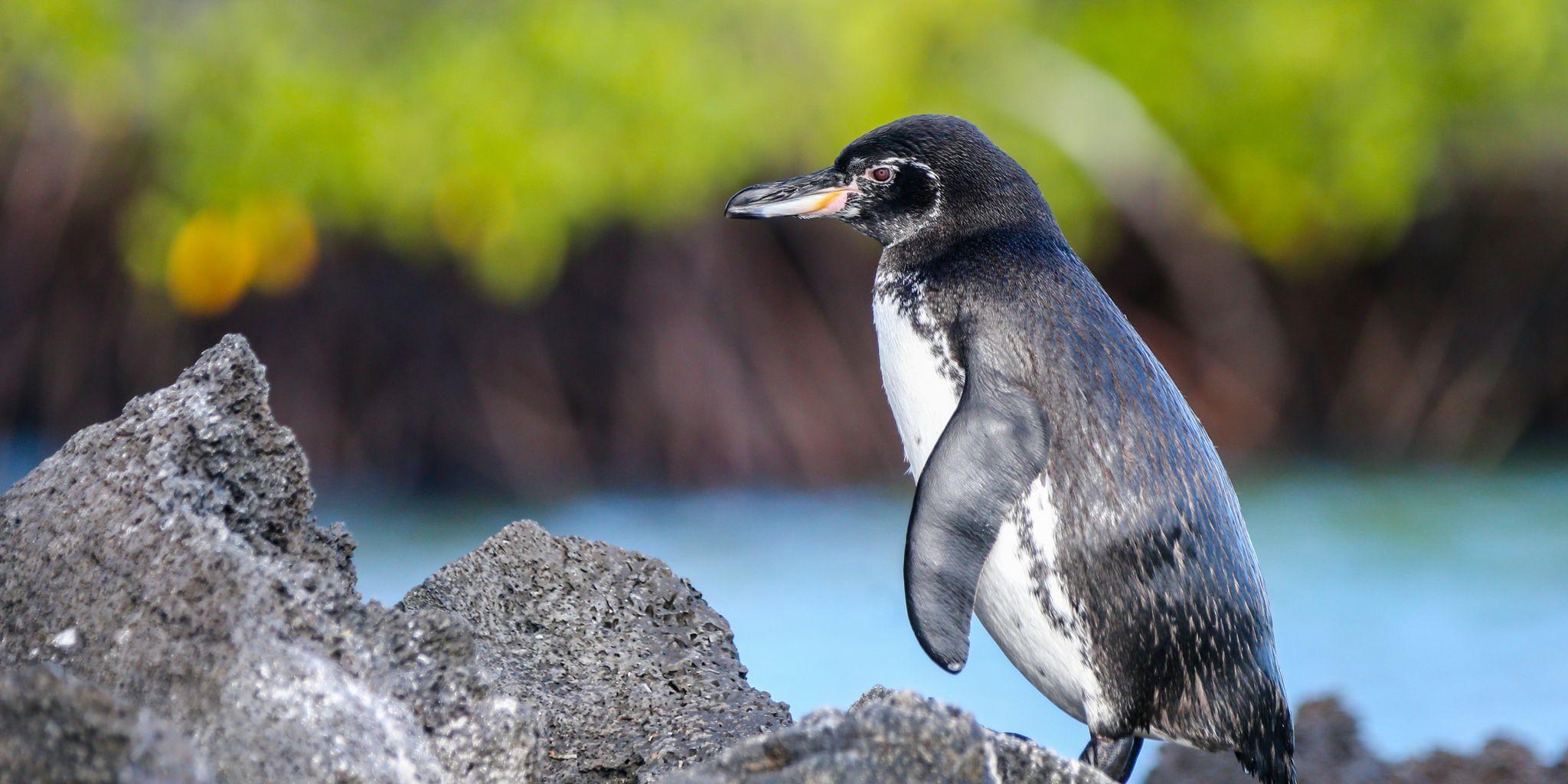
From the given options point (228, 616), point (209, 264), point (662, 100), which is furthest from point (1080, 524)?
point (209, 264)

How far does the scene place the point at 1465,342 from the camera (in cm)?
440

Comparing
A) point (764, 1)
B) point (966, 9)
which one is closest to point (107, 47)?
point (764, 1)

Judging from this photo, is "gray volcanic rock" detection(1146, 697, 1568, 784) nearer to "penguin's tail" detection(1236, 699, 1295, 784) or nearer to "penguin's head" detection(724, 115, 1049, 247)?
"penguin's tail" detection(1236, 699, 1295, 784)

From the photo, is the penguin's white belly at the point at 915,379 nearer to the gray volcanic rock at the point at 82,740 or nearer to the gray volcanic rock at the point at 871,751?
the gray volcanic rock at the point at 871,751

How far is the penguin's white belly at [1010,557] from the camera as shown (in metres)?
1.23

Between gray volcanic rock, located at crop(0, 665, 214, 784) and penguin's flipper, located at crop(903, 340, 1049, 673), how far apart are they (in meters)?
0.67

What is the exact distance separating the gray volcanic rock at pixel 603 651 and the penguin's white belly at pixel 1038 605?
0.24 meters

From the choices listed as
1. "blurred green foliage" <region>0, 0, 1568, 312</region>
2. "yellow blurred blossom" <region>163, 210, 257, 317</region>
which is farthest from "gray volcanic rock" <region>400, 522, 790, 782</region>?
"yellow blurred blossom" <region>163, 210, 257, 317</region>

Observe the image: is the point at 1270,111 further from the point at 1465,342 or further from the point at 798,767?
the point at 798,767

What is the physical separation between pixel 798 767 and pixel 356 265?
3.83 metres

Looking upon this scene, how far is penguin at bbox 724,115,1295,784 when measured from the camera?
1.21 m

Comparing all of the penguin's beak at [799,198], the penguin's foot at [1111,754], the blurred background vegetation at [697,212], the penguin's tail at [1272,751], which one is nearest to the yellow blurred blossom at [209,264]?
the blurred background vegetation at [697,212]

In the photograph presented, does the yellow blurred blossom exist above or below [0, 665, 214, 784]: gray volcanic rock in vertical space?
above

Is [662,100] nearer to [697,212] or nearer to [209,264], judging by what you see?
[697,212]
